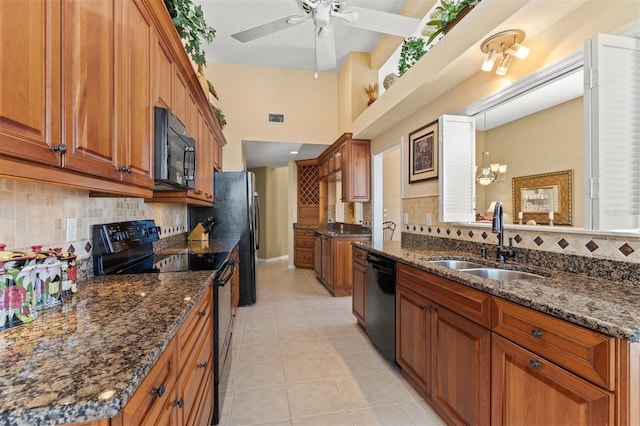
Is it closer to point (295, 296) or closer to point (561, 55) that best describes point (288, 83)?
point (295, 296)

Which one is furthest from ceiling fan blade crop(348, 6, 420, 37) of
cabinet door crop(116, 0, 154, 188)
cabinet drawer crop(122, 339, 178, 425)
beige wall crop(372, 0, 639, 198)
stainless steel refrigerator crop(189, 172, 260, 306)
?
cabinet drawer crop(122, 339, 178, 425)

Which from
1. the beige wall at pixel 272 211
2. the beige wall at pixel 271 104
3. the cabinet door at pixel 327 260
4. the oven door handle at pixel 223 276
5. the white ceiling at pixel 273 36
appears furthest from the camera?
the beige wall at pixel 272 211

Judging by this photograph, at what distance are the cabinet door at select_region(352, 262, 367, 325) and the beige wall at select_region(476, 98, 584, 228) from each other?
3.96 ft

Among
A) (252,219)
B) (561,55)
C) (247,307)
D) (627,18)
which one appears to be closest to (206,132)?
(252,219)

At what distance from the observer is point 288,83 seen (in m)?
4.90

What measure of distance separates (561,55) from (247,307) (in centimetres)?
383

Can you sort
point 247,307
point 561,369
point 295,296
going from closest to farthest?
1. point 561,369
2. point 247,307
3. point 295,296

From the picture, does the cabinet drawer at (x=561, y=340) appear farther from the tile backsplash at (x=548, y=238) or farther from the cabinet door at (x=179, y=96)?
the cabinet door at (x=179, y=96)

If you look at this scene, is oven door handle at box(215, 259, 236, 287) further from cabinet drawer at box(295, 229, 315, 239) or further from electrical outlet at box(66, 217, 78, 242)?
cabinet drawer at box(295, 229, 315, 239)

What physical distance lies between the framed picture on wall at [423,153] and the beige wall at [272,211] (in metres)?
4.99

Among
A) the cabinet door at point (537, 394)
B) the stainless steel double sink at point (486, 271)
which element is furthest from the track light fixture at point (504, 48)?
the cabinet door at point (537, 394)

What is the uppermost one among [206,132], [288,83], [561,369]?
[288,83]

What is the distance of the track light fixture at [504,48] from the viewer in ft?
5.63

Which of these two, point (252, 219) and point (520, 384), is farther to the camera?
point (252, 219)
